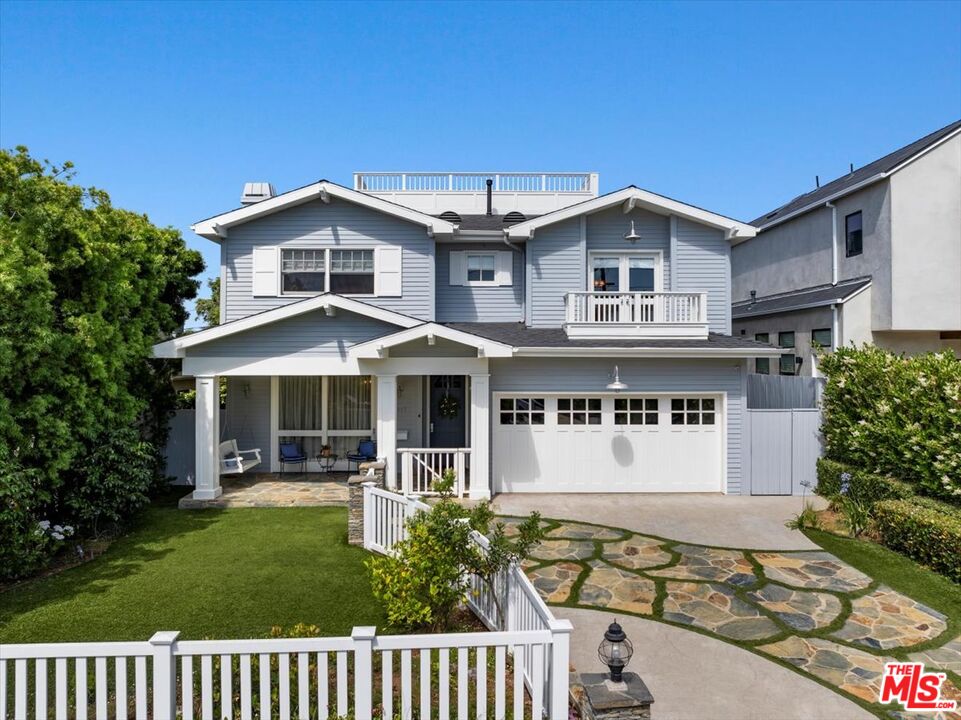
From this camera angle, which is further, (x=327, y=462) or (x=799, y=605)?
(x=327, y=462)

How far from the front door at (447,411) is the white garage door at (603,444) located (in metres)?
1.90

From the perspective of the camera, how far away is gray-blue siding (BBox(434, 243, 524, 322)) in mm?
13242

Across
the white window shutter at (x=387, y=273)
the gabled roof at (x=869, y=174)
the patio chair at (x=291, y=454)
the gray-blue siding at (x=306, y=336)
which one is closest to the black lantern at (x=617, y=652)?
the gray-blue siding at (x=306, y=336)

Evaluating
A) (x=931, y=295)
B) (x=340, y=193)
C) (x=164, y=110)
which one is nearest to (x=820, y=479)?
(x=931, y=295)

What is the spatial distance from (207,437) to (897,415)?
12931 millimetres

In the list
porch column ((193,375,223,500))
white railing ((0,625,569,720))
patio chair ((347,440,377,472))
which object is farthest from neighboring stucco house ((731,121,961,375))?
porch column ((193,375,223,500))

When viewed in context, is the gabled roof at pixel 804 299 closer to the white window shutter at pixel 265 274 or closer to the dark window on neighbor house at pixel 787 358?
the dark window on neighbor house at pixel 787 358

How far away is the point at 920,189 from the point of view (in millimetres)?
13727

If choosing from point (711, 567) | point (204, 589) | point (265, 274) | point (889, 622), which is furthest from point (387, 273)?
point (889, 622)

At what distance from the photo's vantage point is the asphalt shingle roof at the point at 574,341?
1107 centimetres

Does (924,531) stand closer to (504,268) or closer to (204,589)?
(504,268)

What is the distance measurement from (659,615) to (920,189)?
1435cm

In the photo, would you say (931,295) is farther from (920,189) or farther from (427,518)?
(427,518)

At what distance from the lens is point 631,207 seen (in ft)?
41.2
